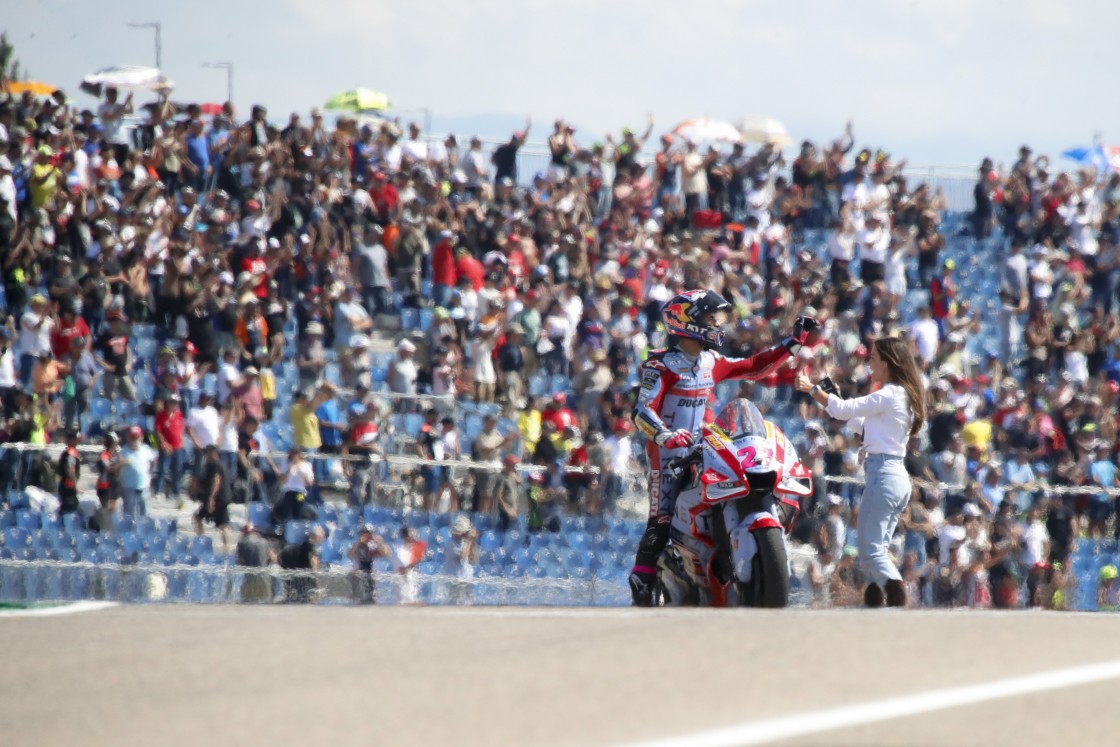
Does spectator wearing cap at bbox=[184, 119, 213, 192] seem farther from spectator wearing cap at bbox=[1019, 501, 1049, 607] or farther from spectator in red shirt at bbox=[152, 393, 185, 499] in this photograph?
spectator wearing cap at bbox=[1019, 501, 1049, 607]

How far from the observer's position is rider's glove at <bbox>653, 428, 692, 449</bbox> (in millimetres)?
9742

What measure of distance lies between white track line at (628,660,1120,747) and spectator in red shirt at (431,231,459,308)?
51.5 feet

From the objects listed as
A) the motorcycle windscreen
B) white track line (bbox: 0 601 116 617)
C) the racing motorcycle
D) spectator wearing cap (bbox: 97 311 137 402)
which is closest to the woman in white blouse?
the motorcycle windscreen

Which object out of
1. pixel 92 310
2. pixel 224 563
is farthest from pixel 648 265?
pixel 224 563

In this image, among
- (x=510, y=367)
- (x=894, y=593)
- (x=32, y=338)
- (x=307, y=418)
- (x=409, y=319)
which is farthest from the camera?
(x=409, y=319)

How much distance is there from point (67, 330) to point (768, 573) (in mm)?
11194

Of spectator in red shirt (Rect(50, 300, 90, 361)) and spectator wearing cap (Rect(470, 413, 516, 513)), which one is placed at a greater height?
spectator in red shirt (Rect(50, 300, 90, 361))

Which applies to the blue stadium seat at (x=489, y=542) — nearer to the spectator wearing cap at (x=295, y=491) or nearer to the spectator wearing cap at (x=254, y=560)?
the spectator wearing cap at (x=295, y=491)

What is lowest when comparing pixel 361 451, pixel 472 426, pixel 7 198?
pixel 361 451

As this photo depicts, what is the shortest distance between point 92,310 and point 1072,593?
11.0 metres

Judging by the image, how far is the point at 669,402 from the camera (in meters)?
10.3

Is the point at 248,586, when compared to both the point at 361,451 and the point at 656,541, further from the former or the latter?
the point at 656,541

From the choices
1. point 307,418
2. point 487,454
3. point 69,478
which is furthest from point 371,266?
point 69,478

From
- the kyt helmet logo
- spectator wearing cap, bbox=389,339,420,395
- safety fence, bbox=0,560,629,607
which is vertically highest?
the kyt helmet logo
